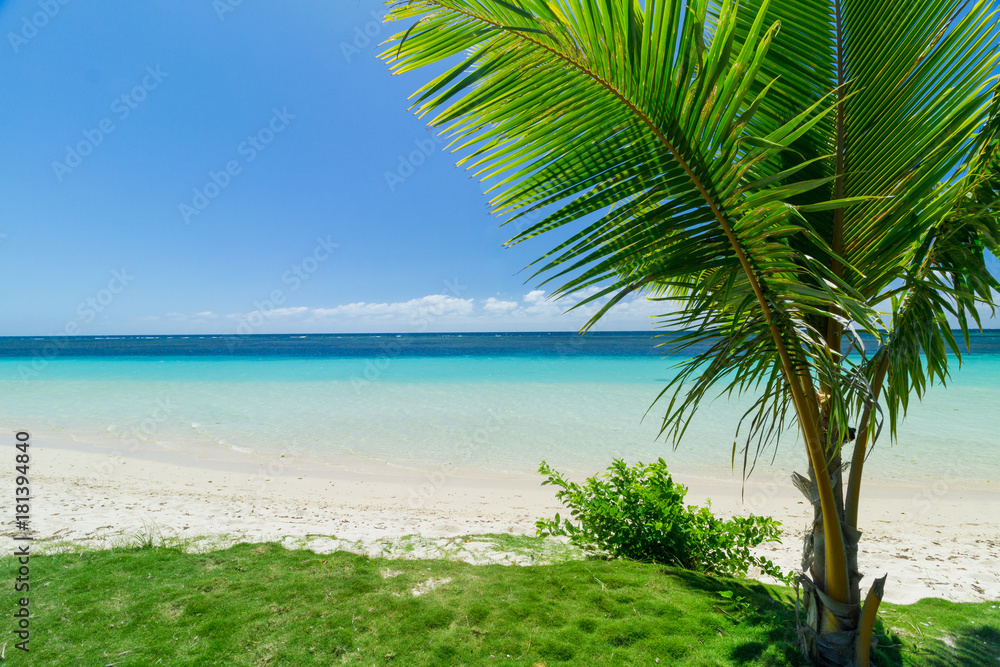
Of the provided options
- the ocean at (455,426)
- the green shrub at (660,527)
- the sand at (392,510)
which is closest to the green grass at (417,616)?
the green shrub at (660,527)

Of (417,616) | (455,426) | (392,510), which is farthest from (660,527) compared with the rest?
(455,426)

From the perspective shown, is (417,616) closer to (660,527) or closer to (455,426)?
(660,527)

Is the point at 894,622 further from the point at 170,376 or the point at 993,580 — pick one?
the point at 170,376

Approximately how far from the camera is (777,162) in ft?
6.96

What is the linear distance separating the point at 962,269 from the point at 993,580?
458 centimetres

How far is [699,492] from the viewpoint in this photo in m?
7.56

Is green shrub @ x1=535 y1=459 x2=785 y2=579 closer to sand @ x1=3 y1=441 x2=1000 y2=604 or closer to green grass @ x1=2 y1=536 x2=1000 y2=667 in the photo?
green grass @ x1=2 y1=536 x2=1000 y2=667

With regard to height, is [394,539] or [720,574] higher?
[720,574]

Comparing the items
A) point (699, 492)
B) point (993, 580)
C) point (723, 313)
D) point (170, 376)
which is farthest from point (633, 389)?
point (170, 376)

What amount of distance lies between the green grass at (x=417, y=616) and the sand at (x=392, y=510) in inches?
27.5

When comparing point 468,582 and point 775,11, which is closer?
point 775,11

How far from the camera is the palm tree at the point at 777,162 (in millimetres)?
1371

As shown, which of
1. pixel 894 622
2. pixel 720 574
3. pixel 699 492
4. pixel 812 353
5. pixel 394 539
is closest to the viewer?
pixel 812 353

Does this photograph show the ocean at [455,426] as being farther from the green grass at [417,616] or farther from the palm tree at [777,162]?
the palm tree at [777,162]
